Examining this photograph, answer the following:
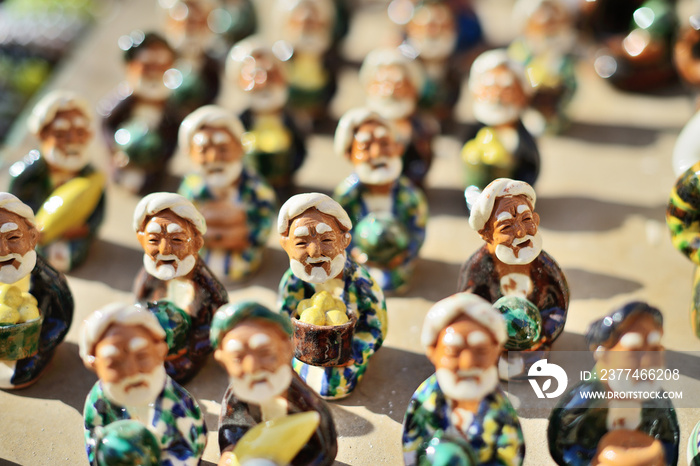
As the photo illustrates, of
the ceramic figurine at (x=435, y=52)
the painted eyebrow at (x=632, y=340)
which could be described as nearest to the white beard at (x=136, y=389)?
the painted eyebrow at (x=632, y=340)

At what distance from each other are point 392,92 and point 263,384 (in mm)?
2804

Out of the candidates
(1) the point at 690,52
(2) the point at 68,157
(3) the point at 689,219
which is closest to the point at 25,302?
(2) the point at 68,157

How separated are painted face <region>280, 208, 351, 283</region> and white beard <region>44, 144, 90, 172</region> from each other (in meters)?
1.82

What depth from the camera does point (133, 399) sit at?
369 cm

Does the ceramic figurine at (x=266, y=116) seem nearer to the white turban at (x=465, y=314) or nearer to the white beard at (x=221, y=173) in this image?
the white beard at (x=221, y=173)

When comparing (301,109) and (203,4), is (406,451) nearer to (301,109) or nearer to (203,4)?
(301,109)

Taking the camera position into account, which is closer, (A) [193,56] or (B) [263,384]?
(B) [263,384]

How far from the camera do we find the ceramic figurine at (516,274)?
4305mm

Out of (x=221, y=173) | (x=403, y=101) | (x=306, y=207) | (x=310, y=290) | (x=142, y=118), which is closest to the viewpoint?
(x=306, y=207)

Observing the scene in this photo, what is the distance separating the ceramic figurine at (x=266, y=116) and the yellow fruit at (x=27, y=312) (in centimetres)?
204

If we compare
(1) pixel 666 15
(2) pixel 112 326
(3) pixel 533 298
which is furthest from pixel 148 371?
(1) pixel 666 15

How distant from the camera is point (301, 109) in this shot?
7043 mm

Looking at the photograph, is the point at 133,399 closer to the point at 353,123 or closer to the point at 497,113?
the point at 353,123

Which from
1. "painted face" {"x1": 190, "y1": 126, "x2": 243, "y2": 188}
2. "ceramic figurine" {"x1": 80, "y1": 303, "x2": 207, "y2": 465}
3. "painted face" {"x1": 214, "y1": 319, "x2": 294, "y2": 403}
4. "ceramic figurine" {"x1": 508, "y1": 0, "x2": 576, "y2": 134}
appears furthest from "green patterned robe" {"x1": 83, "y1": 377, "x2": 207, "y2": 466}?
"ceramic figurine" {"x1": 508, "y1": 0, "x2": 576, "y2": 134}
